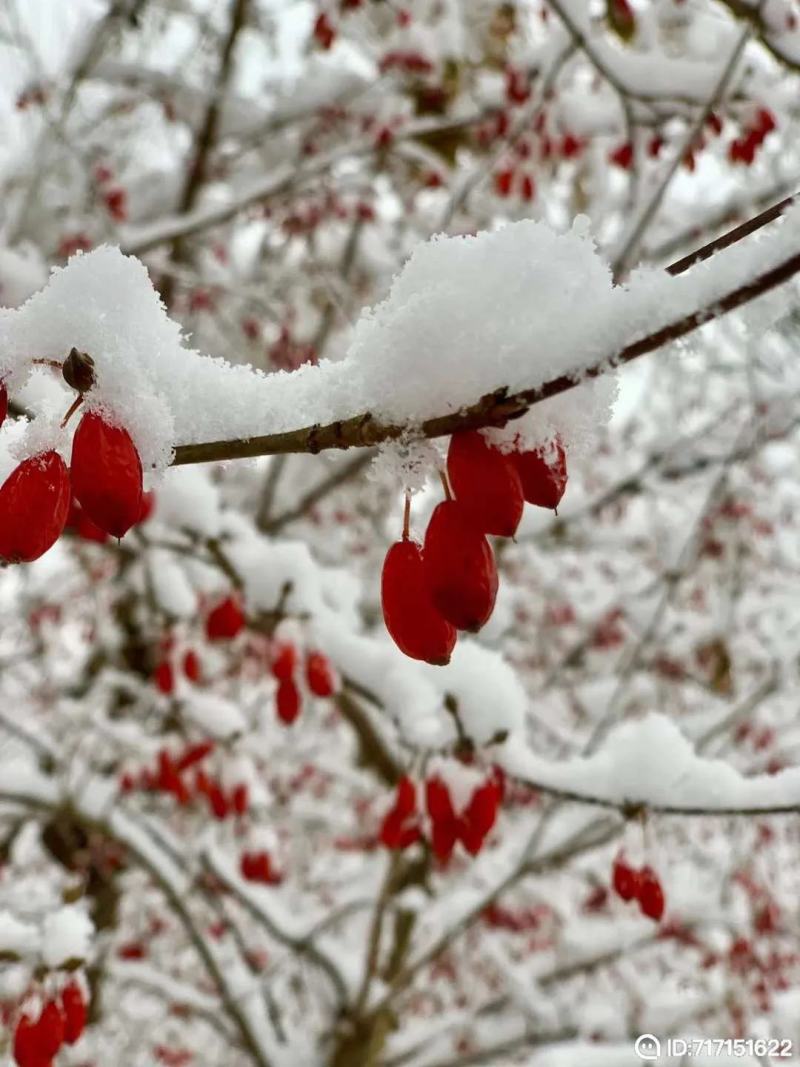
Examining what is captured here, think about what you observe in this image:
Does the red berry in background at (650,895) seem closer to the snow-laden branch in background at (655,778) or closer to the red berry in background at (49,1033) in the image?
the snow-laden branch in background at (655,778)

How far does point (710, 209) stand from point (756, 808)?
4666 millimetres

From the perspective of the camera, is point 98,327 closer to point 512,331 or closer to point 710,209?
point 512,331

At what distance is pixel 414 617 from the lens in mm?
893

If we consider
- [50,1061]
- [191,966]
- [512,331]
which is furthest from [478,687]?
[191,966]

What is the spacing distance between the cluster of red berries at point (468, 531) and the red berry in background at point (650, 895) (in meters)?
1.21

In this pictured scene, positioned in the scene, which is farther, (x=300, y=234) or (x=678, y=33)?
(x=678, y=33)

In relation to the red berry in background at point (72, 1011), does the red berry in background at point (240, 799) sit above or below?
above

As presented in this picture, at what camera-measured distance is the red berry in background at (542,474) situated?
820 millimetres

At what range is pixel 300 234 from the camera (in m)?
5.57

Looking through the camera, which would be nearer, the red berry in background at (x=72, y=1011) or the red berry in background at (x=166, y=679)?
the red berry in background at (x=72, y=1011)

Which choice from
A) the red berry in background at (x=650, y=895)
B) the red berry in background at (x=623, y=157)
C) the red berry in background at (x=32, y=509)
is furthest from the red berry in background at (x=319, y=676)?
the red berry in background at (x=623, y=157)

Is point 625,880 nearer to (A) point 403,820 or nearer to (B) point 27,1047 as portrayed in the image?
(A) point 403,820

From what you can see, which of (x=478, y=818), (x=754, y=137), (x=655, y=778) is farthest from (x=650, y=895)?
(x=754, y=137)

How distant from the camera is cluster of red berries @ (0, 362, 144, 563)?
793 mm
